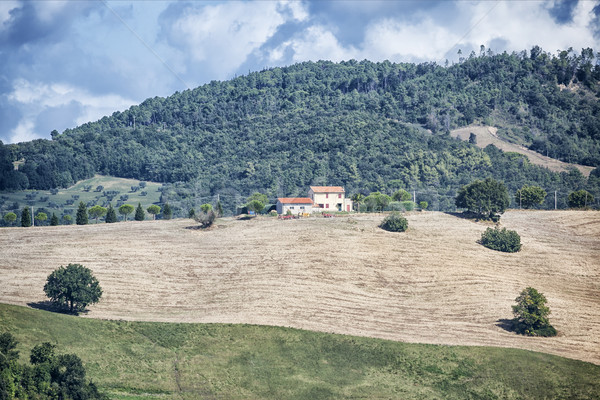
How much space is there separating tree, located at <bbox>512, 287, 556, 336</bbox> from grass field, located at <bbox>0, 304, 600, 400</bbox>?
341 inches

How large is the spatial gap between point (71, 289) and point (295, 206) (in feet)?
232

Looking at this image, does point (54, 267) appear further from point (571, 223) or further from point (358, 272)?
point (571, 223)

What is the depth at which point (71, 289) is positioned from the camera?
269 feet

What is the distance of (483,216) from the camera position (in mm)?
141250

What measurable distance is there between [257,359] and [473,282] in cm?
4161

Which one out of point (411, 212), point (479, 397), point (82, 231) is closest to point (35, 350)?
point (479, 397)

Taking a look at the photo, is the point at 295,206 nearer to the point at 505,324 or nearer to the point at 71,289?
the point at 505,324

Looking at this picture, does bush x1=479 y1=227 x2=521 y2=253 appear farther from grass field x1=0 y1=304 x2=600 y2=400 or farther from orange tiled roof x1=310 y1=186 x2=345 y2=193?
grass field x1=0 y1=304 x2=600 y2=400

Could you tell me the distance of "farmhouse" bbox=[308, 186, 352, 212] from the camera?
151 metres

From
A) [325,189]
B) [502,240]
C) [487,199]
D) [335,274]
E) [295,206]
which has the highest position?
[325,189]

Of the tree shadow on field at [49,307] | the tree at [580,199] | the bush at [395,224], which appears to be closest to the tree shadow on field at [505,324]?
the bush at [395,224]

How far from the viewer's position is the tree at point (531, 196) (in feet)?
529

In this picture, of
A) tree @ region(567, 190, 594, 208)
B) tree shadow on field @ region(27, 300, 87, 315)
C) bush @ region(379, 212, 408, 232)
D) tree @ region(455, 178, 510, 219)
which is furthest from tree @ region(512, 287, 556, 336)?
tree @ region(567, 190, 594, 208)

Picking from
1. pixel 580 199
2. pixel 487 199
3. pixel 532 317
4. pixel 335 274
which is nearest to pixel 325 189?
pixel 487 199
